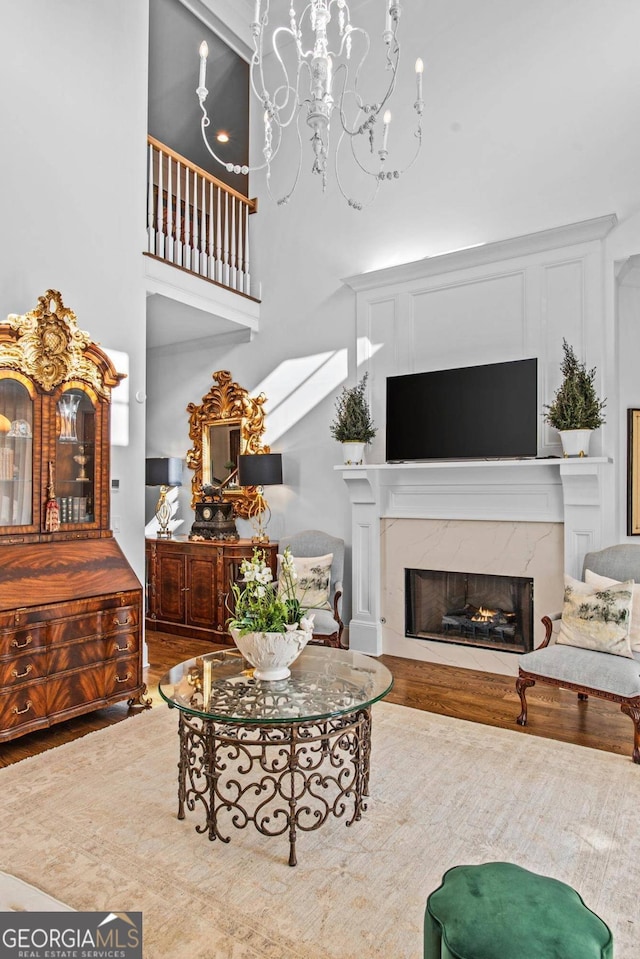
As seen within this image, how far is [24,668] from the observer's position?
3.28m

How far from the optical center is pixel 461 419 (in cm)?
470

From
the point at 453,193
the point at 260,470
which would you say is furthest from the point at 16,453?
the point at 453,193

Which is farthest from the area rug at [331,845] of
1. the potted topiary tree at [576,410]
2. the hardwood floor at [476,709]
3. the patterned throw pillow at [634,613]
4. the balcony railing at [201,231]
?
the balcony railing at [201,231]

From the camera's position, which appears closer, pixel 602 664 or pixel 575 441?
pixel 602 664

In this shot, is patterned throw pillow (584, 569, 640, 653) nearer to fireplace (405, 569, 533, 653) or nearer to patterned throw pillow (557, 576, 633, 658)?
patterned throw pillow (557, 576, 633, 658)

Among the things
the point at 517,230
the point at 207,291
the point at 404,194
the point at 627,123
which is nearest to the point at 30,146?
the point at 207,291

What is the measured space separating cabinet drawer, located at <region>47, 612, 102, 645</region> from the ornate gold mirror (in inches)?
98.3

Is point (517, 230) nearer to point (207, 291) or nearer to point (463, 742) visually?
point (207, 291)

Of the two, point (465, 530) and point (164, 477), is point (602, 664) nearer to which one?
point (465, 530)

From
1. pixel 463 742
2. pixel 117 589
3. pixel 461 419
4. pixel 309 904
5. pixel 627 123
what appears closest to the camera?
pixel 309 904

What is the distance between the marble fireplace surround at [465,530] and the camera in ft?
14.0

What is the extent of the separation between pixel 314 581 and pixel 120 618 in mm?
1717

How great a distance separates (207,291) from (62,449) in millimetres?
2286

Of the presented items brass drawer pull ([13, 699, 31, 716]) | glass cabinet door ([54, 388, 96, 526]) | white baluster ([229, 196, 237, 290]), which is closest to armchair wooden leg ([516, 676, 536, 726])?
brass drawer pull ([13, 699, 31, 716])
